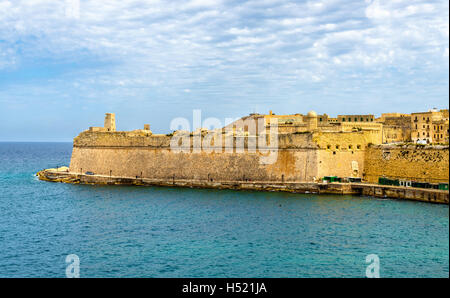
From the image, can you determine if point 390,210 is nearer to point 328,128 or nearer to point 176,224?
point 176,224

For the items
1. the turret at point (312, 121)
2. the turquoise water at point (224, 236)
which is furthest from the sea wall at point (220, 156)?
the turquoise water at point (224, 236)

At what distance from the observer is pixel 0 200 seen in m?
29.7

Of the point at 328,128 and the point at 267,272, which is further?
the point at 328,128

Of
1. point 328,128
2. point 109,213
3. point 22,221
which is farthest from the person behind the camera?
point 328,128

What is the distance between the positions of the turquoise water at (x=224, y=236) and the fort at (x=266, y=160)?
8.83ft

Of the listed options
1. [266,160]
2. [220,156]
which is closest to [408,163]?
[266,160]

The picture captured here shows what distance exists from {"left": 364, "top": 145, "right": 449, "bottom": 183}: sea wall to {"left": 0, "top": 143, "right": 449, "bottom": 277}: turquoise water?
13.9 feet

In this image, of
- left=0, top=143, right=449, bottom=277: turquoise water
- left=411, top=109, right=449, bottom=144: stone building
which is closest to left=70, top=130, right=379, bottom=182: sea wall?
left=0, top=143, right=449, bottom=277: turquoise water

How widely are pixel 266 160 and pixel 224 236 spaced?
15022 millimetres

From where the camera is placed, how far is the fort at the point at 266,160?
94.5 ft

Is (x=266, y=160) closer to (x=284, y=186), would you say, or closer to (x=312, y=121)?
(x=284, y=186)

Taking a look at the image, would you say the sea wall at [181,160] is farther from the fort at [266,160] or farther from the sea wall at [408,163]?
the sea wall at [408,163]
